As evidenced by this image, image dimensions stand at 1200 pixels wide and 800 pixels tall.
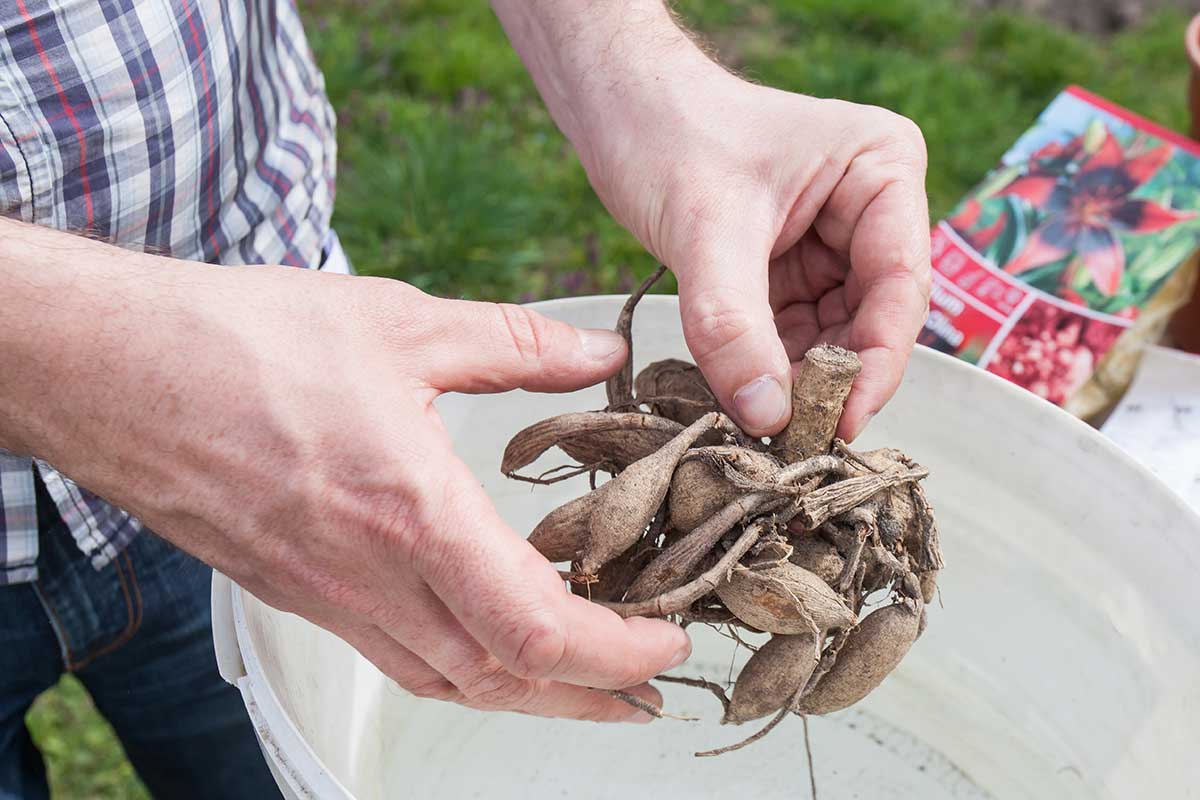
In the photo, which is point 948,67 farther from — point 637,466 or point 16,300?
point 16,300

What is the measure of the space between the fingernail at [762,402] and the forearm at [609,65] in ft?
1.15

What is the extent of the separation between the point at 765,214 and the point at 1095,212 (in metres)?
0.77

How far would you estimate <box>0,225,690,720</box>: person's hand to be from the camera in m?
0.90

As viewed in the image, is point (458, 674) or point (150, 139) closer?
point (458, 674)

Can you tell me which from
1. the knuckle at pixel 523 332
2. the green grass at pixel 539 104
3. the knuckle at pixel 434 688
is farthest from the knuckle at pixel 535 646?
the green grass at pixel 539 104

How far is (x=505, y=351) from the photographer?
1.04 metres

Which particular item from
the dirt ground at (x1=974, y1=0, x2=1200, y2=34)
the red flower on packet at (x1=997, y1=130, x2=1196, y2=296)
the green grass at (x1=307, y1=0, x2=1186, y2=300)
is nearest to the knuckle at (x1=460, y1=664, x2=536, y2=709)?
the red flower on packet at (x1=997, y1=130, x2=1196, y2=296)

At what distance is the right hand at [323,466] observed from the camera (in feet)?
2.95

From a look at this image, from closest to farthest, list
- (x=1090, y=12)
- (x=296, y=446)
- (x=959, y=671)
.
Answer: (x=296, y=446), (x=959, y=671), (x=1090, y=12)

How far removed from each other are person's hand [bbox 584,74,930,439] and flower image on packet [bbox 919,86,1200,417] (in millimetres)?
399

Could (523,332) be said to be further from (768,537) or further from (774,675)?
(774,675)

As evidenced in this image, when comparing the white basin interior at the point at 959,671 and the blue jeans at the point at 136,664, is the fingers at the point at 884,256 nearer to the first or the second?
the white basin interior at the point at 959,671

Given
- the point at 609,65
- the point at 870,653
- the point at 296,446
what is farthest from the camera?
the point at 609,65

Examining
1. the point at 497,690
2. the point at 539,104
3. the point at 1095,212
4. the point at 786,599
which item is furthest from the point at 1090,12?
the point at 497,690
